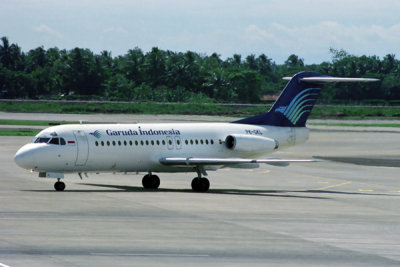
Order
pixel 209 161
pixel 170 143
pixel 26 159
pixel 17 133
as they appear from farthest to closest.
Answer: pixel 17 133 < pixel 170 143 < pixel 209 161 < pixel 26 159

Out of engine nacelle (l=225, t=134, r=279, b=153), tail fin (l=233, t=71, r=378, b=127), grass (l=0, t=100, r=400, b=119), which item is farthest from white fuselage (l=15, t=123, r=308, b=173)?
grass (l=0, t=100, r=400, b=119)

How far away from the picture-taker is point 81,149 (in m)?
34.9

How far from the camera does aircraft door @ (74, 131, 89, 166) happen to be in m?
34.9

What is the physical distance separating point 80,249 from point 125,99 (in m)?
137

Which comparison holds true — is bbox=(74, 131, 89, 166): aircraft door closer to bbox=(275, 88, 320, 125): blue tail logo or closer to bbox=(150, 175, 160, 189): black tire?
bbox=(150, 175, 160, 189): black tire

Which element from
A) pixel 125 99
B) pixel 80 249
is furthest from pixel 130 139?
pixel 125 99

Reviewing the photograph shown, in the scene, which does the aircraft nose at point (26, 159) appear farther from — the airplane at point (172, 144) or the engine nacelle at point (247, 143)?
the engine nacelle at point (247, 143)

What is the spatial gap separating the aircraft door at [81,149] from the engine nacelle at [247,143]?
24.8 ft

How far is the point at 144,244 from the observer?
850 inches

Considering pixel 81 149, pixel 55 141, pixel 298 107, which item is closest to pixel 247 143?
pixel 298 107

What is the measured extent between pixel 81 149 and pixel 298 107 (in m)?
12.5

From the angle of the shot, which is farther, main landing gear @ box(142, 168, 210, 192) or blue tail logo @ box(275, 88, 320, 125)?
blue tail logo @ box(275, 88, 320, 125)

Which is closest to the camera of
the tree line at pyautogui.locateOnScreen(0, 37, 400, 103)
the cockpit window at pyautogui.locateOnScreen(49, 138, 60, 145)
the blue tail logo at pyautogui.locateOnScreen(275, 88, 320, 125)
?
the cockpit window at pyautogui.locateOnScreen(49, 138, 60, 145)

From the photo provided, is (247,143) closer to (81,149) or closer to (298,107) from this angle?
(298,107)
